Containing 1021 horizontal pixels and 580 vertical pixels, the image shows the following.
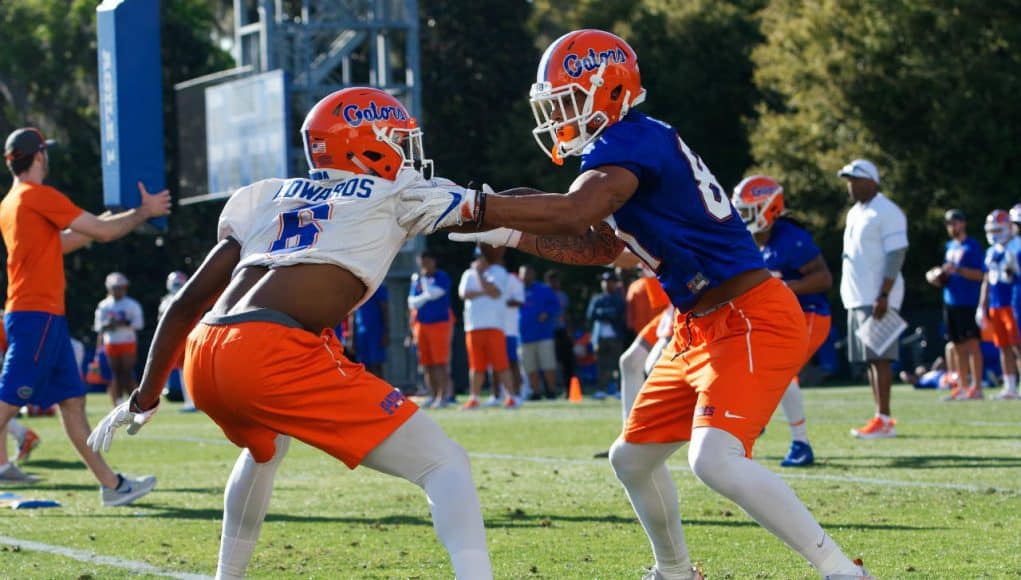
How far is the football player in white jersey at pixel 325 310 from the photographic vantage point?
448cm

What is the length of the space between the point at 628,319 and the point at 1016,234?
5.53 metres

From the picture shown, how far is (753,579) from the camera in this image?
18.4ft

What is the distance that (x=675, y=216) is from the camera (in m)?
5.10

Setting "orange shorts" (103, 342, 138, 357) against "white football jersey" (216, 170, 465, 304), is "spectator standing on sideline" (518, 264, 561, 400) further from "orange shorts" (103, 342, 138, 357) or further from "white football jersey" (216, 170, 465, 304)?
"white football jersey" (216, 170, 465, 304)

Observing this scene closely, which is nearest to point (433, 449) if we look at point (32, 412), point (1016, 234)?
point (1016, 234)

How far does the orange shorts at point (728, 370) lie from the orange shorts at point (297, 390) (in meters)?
1.10

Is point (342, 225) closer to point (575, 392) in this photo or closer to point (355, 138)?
point (355, 138)

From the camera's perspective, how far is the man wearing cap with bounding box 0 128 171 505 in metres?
8.45

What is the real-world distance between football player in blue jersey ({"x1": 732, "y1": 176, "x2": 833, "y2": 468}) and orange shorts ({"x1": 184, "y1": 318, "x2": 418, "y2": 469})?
203 inches

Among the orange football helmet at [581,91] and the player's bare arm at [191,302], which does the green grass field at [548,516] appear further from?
the orange football helmet at [581,91]

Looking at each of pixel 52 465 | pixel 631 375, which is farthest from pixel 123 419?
pixel 52 465

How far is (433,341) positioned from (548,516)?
11213 millimetres

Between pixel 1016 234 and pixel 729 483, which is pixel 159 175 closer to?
pixel 729 483

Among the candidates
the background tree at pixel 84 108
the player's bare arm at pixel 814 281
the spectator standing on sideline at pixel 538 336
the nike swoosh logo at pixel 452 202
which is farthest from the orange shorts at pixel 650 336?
the background tree at pixel 84 108
